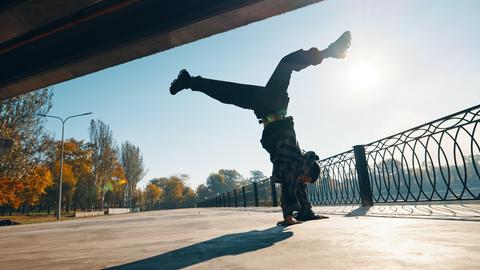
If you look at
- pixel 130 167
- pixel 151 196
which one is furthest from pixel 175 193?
pixel 130 167

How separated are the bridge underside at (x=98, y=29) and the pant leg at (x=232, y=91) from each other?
80 centimetres

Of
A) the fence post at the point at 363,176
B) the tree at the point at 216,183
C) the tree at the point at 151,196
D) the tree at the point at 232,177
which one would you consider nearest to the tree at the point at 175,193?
the tree at the point at 151,196

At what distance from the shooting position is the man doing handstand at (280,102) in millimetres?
3115

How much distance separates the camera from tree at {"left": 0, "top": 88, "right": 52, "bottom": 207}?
1752 centimetres

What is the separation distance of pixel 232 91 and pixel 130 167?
52.3 metres

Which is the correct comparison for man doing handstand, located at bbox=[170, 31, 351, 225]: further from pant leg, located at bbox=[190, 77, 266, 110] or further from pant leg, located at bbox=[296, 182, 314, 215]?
pant leg, located at bbox=[296, 182, 314, 215]

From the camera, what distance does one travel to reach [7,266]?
1.75 metres

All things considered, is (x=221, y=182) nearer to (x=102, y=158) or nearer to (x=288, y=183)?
(x=102, y=158)

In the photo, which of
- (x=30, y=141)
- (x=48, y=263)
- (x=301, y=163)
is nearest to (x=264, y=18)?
(x=301, y=163)

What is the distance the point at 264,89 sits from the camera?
326cm

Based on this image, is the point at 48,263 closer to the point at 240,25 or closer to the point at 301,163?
the point at 301,163

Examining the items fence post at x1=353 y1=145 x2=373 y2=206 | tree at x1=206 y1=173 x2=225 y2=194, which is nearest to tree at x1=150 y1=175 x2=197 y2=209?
tree at x1=206 y1=173 x2=225 y2=194

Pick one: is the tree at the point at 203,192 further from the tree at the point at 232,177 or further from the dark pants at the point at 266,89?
the dark pants at the point at 266,89

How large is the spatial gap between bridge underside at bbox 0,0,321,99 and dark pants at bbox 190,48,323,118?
2.13 feet
